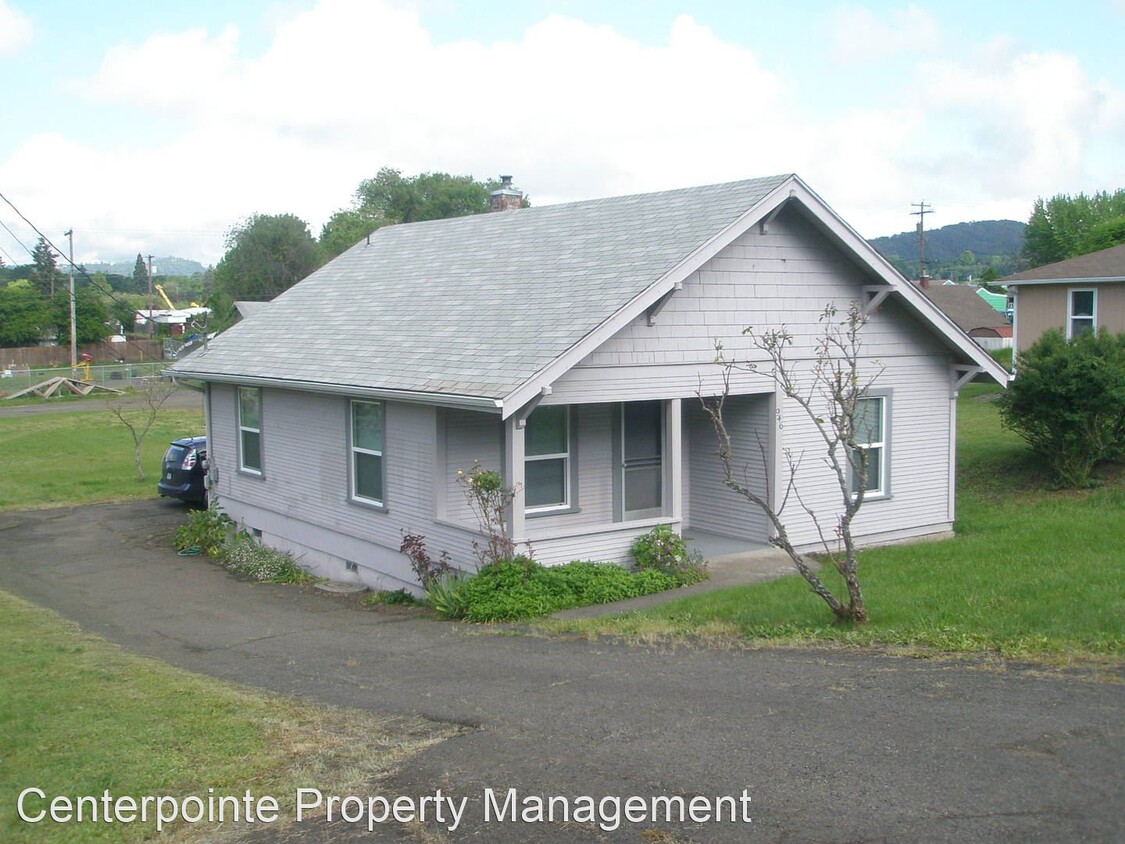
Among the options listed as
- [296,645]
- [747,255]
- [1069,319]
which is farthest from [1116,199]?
[296,645]

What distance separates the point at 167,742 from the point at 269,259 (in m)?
76.8

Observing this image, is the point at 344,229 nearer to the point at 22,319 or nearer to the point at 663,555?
the point at 22,319

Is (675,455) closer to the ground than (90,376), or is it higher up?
closer to the ground

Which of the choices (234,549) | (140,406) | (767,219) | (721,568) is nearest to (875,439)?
(721,568)

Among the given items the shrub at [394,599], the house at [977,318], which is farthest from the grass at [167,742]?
the house at [977,318]

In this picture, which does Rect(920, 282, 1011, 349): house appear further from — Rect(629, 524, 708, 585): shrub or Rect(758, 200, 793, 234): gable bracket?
Rect(629, 524, 708, 585): shrub

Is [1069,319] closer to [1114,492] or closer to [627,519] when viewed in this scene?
[1114,492]

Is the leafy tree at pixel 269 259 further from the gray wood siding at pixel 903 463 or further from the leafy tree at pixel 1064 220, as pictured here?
the gray wood siding at pixel 903 463

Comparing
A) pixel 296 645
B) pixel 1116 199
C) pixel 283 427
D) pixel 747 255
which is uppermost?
pixel 1116 199

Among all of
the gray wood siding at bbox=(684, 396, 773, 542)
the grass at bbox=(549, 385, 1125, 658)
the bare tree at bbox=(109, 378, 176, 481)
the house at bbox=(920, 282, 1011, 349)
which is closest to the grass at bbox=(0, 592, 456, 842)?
the grass at bbox=(549, 385, 1125, 658)

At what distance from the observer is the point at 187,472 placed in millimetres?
22375

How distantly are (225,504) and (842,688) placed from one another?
14.5 metres

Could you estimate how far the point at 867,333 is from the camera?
15539 mm

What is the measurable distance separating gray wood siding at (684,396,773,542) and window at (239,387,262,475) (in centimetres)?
742
